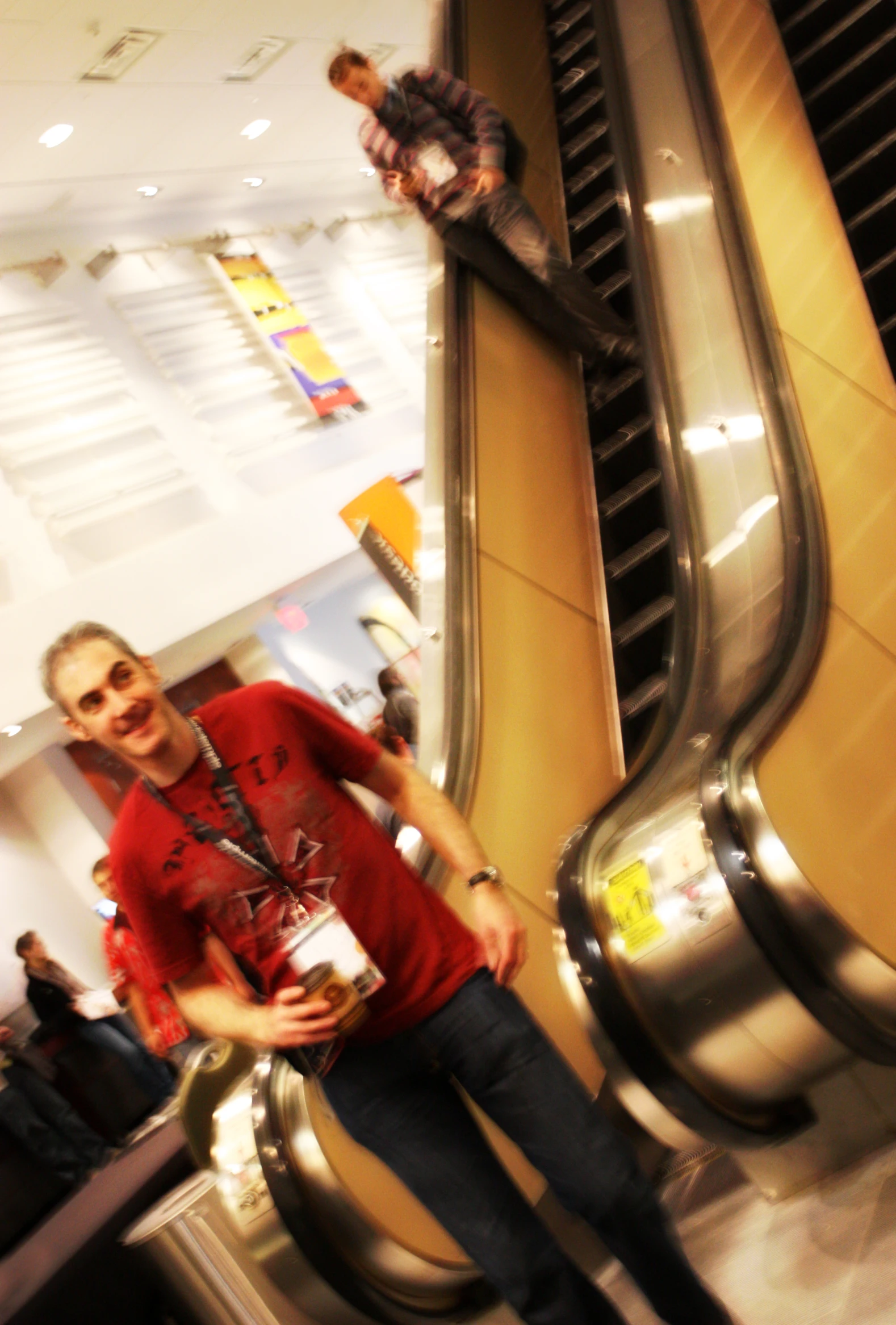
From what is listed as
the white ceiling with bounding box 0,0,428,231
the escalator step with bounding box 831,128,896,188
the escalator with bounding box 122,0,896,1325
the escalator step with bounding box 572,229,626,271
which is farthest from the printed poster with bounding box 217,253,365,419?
the escalator step with bounding box 831,128,896,188

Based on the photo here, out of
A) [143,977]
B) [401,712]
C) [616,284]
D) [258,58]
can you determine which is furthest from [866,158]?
[258,58]

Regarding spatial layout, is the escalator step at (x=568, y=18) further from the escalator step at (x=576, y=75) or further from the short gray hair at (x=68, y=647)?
the short gray hair at (x=68, y=647)

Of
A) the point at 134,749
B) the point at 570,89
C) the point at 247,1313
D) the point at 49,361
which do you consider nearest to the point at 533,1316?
the point at 134,749

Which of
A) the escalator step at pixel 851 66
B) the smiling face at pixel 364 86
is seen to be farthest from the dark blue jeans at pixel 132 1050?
the escalator step at pixel 851 66

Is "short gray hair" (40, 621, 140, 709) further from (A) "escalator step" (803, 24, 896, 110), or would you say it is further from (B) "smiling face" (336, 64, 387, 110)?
(A) "escalator step" (803, 24, 896, 110)

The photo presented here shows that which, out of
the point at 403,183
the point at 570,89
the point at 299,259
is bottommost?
the point at 403,183

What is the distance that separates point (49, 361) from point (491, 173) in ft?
17.1

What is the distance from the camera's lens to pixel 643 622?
13.6 feet

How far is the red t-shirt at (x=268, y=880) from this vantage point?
181 centimetres

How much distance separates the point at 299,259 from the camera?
12367 mm

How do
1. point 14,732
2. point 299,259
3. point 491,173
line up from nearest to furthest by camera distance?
point 491,173 < point 14,732 < point 299,259

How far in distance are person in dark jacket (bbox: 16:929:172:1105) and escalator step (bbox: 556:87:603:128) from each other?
5.97m

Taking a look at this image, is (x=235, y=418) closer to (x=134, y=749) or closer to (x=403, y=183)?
(x=403, y=183)

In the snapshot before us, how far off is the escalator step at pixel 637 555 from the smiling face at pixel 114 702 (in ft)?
9.08
